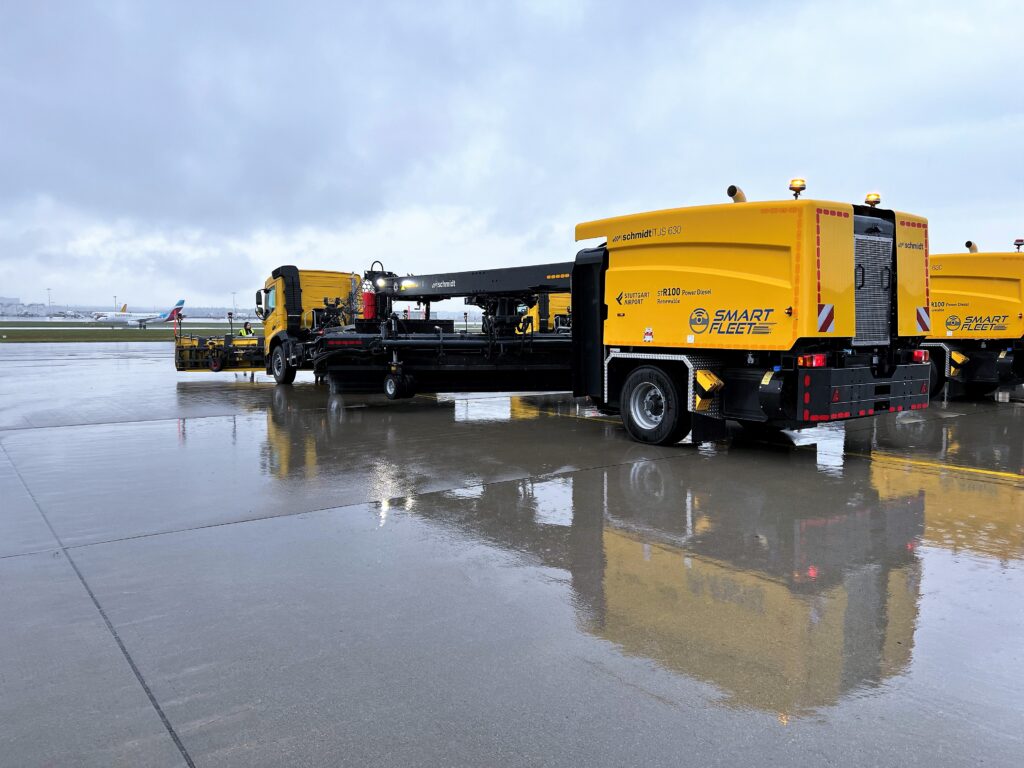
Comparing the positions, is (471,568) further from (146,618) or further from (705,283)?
(705,283)

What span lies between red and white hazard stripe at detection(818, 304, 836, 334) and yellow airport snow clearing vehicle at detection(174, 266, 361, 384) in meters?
11.9

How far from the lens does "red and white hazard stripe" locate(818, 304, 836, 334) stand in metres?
8.00

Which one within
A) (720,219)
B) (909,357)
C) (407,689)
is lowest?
(407,689)

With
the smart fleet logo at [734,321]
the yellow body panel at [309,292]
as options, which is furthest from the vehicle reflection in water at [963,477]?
the yellow body panel at [309,292]

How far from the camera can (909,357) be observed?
924 cm

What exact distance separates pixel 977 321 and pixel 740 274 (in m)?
8.63

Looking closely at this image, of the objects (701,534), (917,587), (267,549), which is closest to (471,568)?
(267,549)

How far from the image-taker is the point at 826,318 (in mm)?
8055

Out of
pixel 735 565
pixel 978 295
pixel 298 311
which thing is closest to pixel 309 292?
pixel 298 311

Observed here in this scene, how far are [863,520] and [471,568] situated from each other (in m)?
3.26

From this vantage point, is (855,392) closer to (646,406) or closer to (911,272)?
(911,272)

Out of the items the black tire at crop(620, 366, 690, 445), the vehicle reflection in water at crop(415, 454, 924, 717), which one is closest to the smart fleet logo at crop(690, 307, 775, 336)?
the black tire at crop(620, 366, 690, 445)

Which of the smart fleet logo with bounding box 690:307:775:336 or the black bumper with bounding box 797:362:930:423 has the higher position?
the smart fleet logo with bounding box 690:307:775:336

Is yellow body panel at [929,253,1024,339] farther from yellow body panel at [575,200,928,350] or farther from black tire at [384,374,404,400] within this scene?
black tire at [384,374,404,400]
